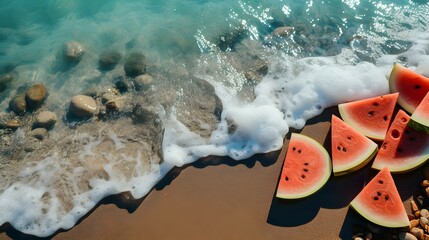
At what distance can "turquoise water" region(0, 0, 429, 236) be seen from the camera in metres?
4.63

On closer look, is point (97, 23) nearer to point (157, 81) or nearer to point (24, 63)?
point (24, 63)

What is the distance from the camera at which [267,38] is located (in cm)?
607

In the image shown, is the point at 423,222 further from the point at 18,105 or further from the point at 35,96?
the point at 18,105

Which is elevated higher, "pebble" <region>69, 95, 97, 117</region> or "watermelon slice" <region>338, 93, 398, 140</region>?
"watermelon slice" <region>338, 93, 398, 140</region>

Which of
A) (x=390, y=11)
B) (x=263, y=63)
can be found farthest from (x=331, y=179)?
(x=390, y=11)

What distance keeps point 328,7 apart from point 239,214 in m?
4.24

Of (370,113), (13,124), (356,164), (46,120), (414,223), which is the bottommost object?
(13,124)

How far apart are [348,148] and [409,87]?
4.41ft

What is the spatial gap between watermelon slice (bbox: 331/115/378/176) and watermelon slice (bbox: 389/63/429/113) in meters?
0.91

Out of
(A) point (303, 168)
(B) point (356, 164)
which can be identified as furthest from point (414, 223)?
(A) point (303, 168)

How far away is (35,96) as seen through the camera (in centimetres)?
542

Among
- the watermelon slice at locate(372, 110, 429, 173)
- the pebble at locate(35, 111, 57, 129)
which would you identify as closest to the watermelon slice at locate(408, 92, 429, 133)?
the watermelon slice at locate(372, 110, 429, 173)

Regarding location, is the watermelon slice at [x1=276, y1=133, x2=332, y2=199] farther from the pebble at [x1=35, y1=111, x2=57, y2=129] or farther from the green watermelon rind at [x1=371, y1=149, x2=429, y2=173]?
the pebble at [x1=35, y1=111, x2=57, y2=129]

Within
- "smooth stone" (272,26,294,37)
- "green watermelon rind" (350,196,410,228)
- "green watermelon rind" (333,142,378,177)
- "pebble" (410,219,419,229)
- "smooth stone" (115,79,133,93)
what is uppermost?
"smooth stone" (272,26,294,37)
